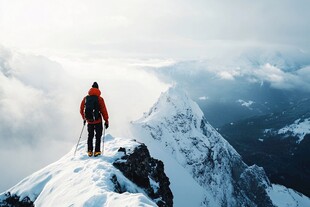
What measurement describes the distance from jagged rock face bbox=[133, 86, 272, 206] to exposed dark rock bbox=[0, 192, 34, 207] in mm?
128862

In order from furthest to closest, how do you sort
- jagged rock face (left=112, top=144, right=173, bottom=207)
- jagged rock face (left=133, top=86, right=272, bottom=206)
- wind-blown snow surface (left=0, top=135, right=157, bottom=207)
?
jagged rock face (left=133, top=86, right=272, bottom=206) < jagged rock face (left=112, top=144, right=173, bottom=207) < wind-blown snow surface (left=0, top=135, right=157, bottom=207)

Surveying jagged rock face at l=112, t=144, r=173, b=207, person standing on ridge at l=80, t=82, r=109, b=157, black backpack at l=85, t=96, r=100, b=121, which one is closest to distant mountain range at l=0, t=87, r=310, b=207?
jagged rock face at l=112, t=144, r=173, b=207

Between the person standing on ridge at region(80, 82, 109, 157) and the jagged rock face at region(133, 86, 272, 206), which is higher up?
the jagged rock face at region(133, 86, 272, 206)

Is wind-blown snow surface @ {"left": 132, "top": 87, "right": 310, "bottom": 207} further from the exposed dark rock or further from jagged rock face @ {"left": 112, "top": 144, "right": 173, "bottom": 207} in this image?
the exposed dark rock

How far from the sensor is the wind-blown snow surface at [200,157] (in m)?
158

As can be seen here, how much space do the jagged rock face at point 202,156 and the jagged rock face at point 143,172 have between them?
121261 mm

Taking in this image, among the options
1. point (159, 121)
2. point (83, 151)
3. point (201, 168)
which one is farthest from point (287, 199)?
point (83, 151)

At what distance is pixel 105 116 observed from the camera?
2200 centimetres

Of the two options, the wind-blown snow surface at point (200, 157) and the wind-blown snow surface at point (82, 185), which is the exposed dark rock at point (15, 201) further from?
the wind-blown snow surface at point (200, 157)

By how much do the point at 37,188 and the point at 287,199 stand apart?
19873 centimetres

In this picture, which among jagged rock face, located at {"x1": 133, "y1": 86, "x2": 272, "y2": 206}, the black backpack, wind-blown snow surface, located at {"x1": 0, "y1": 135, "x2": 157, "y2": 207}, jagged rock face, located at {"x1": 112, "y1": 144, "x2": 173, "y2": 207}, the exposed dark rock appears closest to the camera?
wind-blown snow surface, located at {"x1": 0, "y1": 135, "x2": 157, "y2": 207}

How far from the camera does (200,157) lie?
559 ft

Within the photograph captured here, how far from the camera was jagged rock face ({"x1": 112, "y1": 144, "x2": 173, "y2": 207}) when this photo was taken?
21194 millimetres

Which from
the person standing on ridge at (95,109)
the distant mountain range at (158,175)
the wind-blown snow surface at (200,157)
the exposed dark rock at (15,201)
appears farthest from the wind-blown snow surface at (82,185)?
the wind-blown snow surface at (200,157)
